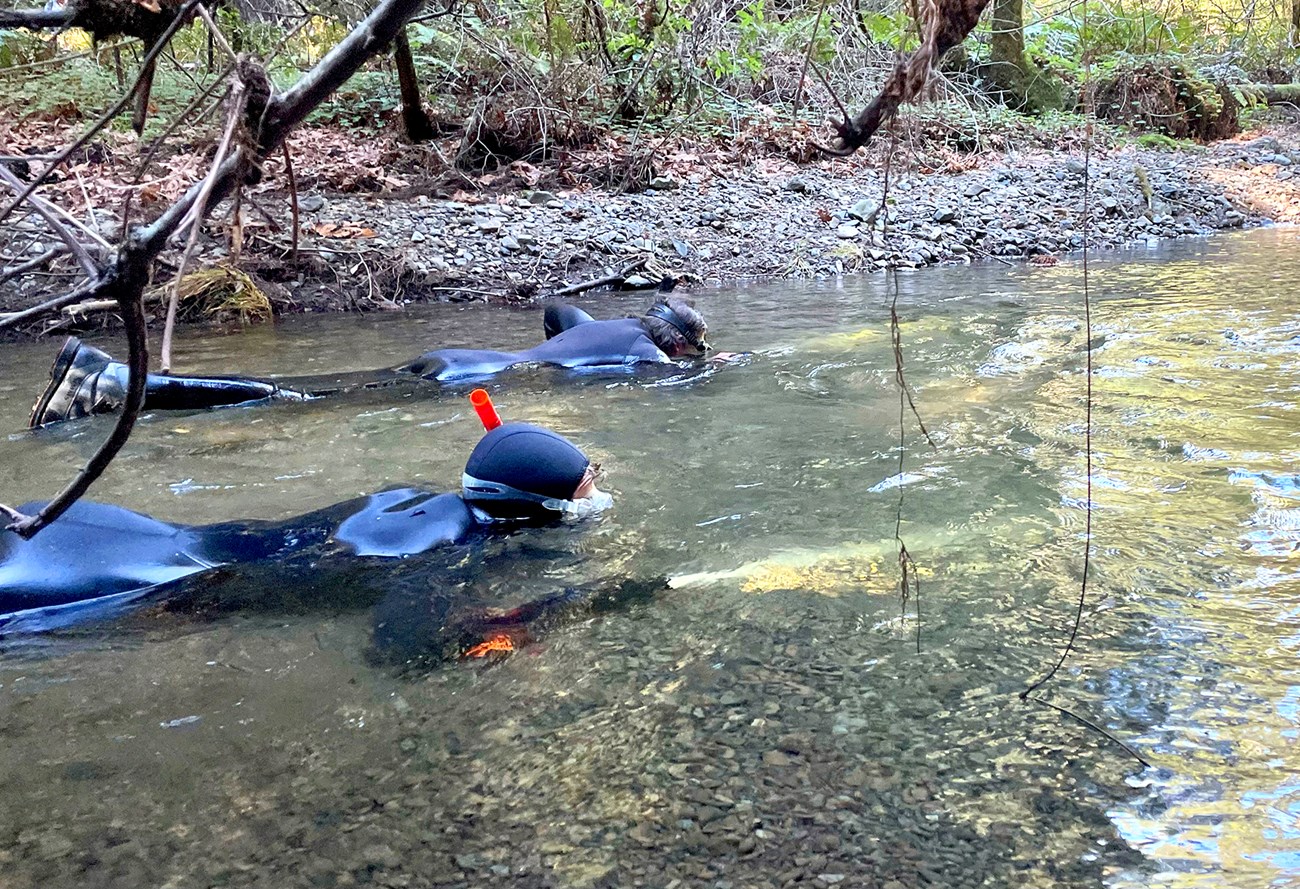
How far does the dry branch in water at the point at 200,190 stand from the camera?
46.8 inches

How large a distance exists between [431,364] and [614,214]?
4795 millimetres

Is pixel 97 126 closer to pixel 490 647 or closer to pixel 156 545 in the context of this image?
pixel 490 647

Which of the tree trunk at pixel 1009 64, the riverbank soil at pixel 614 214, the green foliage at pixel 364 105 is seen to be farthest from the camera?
the tree trunk at pixel 1009 64

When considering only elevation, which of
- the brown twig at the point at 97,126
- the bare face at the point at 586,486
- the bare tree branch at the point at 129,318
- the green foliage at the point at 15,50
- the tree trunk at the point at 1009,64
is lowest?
the bare face at the point at 586,486

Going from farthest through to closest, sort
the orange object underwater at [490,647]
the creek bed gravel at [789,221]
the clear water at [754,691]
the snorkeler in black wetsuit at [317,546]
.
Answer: the creek bed gravel at [789,221] < the snorkeler in black wetsuit at [317,546] < the orange object underwater at [490,647] < the clear water at [754,691]

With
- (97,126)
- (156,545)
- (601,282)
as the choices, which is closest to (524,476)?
(156,545)

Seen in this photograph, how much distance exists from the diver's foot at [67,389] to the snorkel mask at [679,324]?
2816mm

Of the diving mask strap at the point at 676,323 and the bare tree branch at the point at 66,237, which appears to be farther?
the diving mask strap at the point at 676,323

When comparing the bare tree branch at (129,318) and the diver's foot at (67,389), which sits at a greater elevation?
the bare tree branch at (129,318)

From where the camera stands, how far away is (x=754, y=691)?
206 centimetres

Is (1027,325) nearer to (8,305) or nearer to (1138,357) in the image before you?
(1138,357)

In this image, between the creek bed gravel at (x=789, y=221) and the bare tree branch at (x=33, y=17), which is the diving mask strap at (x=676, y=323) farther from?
the bare tree branch at (x=33, y=17)

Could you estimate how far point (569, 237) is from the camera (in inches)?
354

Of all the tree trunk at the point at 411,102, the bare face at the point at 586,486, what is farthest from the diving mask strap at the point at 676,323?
the tree trunk at the point at 411,102
